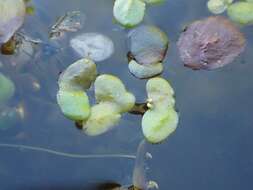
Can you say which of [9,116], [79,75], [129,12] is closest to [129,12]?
[129,12]

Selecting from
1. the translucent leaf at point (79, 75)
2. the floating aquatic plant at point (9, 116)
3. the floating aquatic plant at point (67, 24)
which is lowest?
the floating aquatic plant at point (9, 116)

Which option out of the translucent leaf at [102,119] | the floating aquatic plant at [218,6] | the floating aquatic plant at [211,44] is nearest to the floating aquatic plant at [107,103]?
the translucent leaf at [102,119]

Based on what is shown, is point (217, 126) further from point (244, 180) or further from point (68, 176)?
Answer: point (68, 176)

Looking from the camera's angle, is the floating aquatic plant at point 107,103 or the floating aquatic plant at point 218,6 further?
the floating aquatic plant at point 218,6

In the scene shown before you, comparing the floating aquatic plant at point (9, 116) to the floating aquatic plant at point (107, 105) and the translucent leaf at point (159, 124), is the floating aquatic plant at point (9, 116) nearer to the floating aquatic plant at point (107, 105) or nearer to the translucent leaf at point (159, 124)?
the floating aquatic plant at point (107, 105)

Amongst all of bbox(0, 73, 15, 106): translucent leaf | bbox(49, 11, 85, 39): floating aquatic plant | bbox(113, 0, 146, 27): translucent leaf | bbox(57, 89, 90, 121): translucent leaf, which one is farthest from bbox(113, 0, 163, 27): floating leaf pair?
bbox(0, 73, 15, 106): translucent leaf

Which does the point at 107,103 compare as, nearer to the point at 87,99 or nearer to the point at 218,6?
the point at 87,99

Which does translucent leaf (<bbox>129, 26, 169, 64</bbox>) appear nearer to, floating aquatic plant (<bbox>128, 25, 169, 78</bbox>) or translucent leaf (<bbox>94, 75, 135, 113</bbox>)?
floating aquatic plant (<bbox>128, 25, 169, 78</bbox>)

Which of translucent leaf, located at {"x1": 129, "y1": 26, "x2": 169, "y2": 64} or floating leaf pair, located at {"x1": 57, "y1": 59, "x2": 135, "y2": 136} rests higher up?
translucent leaf, located at {"x1": 129, "y1": 26, "x2": 169, "y2": 64}
